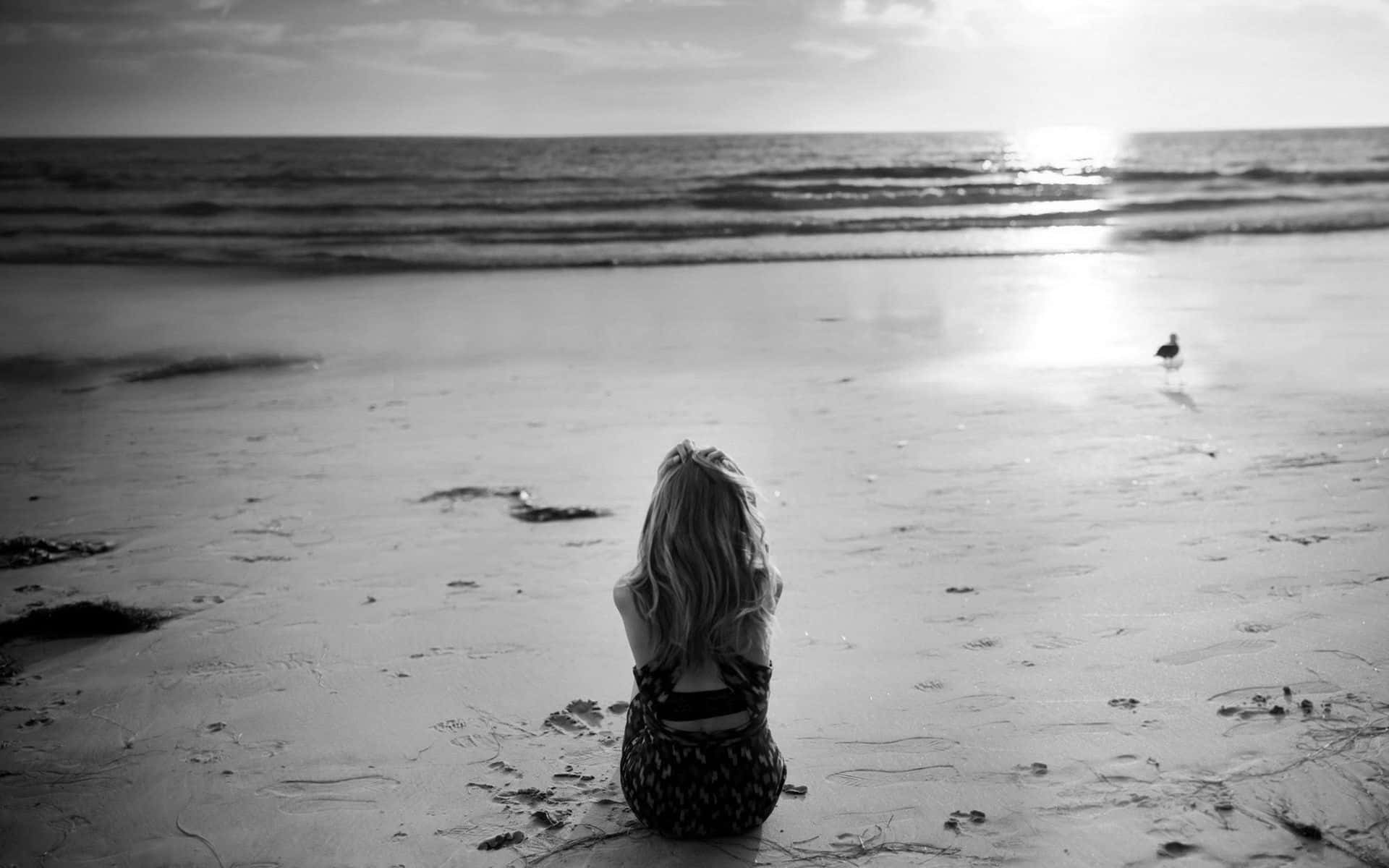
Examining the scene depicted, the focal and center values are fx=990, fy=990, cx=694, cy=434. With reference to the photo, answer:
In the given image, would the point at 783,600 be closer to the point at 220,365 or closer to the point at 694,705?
the point at 694,705

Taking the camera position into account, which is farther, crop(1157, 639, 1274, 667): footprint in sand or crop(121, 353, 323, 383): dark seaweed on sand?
crop(121, 353, 323, 383): dark seaweed on sand

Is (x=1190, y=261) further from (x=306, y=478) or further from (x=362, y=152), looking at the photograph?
(x=362, y=152)

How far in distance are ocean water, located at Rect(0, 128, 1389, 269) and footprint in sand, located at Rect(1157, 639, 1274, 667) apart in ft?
41.8

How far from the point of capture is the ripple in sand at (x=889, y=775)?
3129mm

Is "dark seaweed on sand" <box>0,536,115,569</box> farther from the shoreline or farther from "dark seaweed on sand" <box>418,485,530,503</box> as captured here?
the shoreline

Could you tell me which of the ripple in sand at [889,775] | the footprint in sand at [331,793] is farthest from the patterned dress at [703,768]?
the footprint in sand at [331,793]

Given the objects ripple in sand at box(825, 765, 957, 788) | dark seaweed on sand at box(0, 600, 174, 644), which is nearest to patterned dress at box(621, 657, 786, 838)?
ripple in sand at box(825, 765, 957, 788)

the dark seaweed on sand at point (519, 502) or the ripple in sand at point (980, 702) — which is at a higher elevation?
the dark seaweed on sand at point (519, 502)

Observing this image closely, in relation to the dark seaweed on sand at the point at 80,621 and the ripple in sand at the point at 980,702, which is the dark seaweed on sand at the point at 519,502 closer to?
the dark seaweed on sand at the point at 80,621

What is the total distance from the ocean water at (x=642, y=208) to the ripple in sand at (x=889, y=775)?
13209mm

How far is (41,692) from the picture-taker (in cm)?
374

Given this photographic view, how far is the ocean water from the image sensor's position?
17.5 metres

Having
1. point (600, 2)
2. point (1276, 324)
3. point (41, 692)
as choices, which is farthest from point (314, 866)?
point (600, 2)

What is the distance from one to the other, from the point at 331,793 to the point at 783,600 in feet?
6.82
